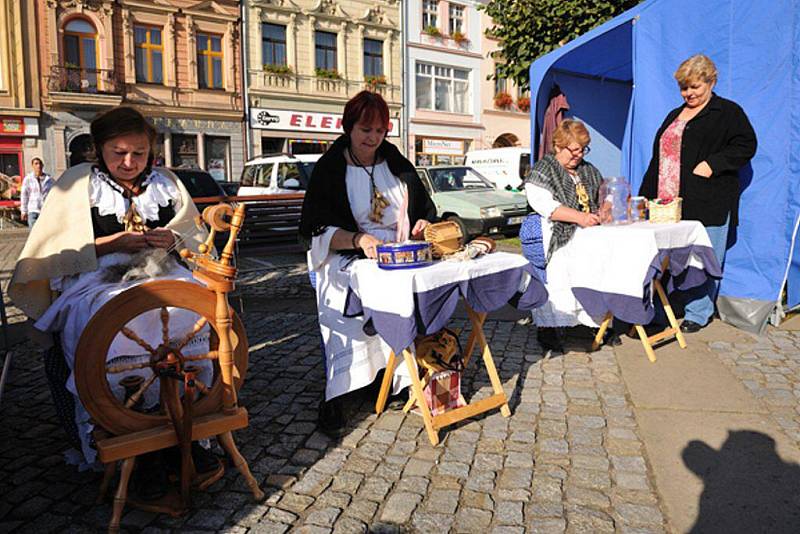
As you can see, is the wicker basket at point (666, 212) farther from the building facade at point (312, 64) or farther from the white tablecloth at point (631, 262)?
the building facade at point (312, 64)

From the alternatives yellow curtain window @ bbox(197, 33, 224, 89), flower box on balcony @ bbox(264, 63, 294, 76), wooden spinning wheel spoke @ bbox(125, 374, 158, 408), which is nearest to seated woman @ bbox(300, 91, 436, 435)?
wooden spinning wheel spoke @ bbox(125, 374, 158, 408)

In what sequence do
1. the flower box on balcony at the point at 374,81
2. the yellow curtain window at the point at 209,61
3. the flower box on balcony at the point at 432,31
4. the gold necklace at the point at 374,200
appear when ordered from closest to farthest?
the gold necklace at the point at 374,200 < the yellow curtain window at the point at 209,61 < the flower box on balcony at the point at 374,81 < the flower box on balcony at the point at 432,31

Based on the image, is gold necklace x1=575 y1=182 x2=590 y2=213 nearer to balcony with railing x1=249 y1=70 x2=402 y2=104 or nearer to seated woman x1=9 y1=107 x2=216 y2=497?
seated woman x1=9 y1=107 x2=216 y2=497

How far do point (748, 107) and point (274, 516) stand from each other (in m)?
4.90

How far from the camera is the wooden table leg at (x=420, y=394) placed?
3.03 m

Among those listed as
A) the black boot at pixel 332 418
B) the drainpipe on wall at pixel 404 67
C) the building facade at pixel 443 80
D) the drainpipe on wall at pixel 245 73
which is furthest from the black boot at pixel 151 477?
the building facade at pixel 443 80

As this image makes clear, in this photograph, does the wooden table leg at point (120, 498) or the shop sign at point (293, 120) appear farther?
the shop sign at point (293, 120)

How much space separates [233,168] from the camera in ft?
79.7

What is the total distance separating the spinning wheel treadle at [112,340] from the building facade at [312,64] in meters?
23.3

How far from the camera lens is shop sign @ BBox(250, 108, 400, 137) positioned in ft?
81.0

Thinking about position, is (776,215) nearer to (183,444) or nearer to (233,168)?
(183,444)

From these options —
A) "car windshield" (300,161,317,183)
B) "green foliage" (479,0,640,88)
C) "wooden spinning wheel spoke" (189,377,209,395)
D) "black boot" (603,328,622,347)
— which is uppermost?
"green foliage" (479,0,640,88)

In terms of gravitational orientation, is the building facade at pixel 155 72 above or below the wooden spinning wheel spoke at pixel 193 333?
above

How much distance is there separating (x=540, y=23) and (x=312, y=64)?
1672 cm
